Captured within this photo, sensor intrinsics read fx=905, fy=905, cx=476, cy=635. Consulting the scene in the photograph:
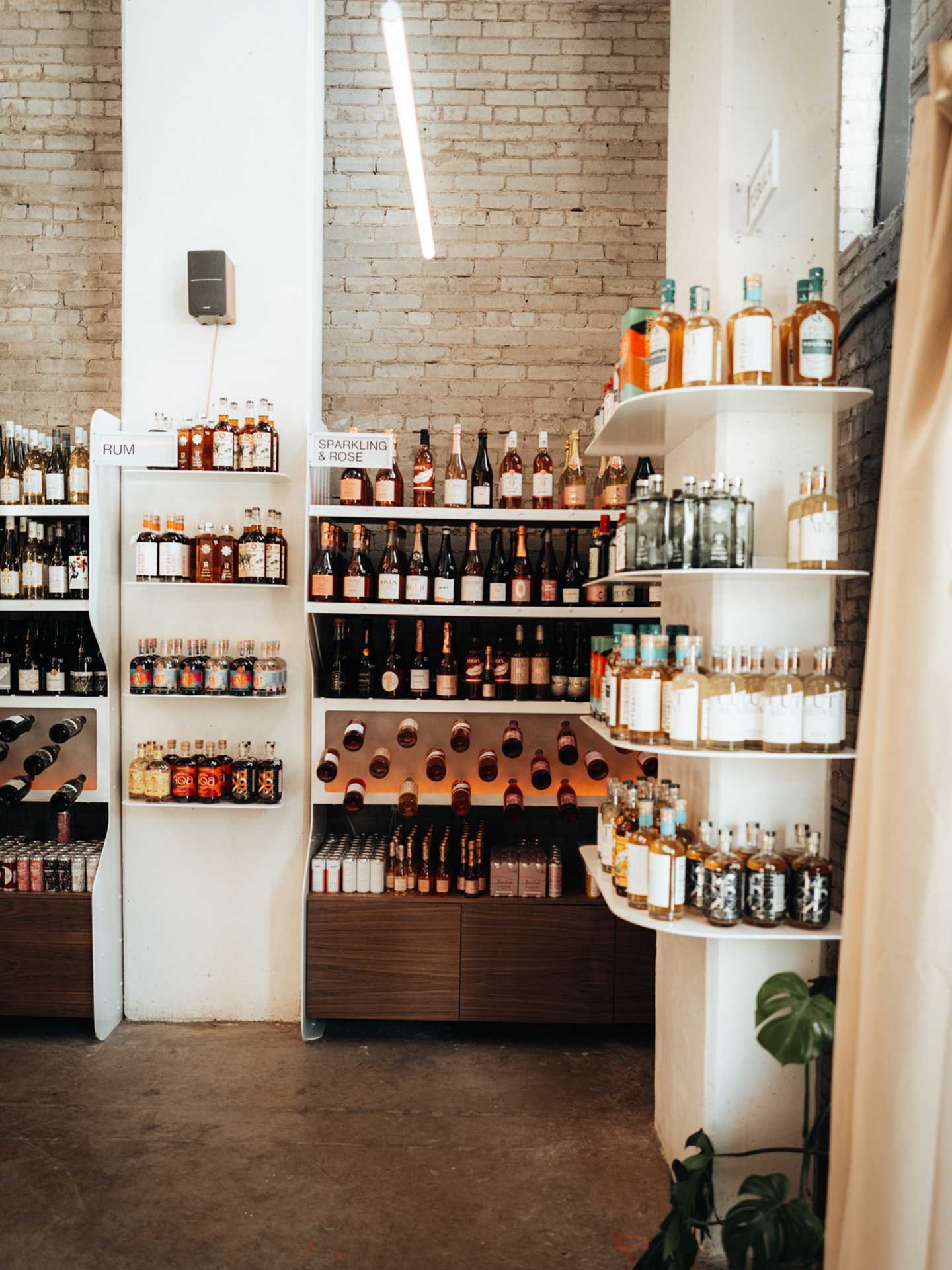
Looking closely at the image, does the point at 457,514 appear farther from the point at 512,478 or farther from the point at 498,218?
the point at 498,218

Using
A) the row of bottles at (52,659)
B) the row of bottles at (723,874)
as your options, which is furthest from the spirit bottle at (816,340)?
the row of bottles at (52,659)

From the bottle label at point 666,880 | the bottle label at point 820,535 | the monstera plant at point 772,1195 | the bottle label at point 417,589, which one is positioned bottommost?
the monstera plant at point 772,1195

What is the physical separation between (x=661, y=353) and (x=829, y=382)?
40 cm

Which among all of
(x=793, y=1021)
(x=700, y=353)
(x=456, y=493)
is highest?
(x=700, y=353)

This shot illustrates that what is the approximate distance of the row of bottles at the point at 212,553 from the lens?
11.2 feet

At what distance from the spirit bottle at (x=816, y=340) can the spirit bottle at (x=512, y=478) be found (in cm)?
154

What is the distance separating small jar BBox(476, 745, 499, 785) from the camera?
3.50 m

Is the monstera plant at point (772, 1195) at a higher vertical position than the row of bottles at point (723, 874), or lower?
lower

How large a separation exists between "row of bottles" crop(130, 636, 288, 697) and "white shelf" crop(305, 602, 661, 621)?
275 millimetres

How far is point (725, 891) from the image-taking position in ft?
6.95

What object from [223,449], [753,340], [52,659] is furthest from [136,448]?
[753,340]

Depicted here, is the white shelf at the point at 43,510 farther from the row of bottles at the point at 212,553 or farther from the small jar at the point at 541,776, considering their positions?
the small jar at the point at 541,776

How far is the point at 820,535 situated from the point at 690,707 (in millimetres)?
490

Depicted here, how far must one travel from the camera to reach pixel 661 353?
2.19 meters
